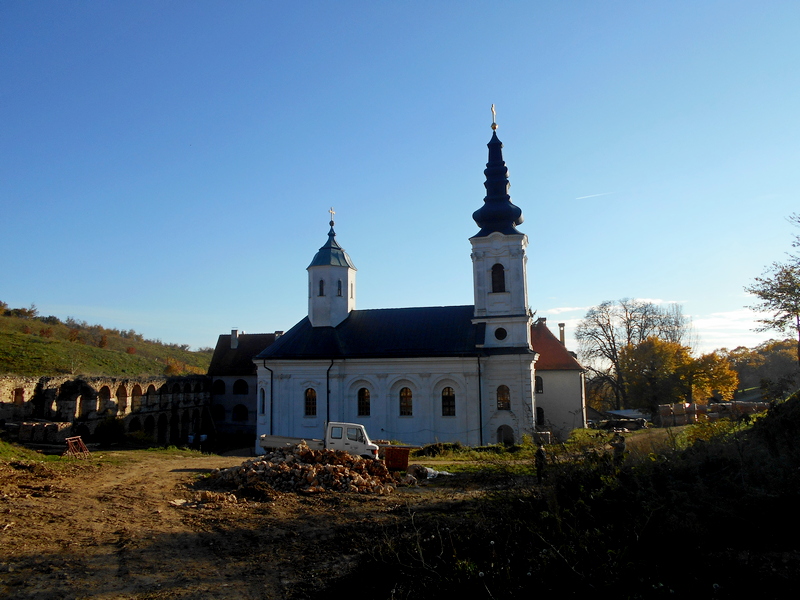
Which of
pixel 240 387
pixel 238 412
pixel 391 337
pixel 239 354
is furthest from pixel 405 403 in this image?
pixel 239 354

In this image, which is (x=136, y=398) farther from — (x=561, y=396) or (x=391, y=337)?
(x=561, y=396)

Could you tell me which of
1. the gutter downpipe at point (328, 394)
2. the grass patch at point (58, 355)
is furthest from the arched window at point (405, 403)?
the grass patch at point (58, 355)

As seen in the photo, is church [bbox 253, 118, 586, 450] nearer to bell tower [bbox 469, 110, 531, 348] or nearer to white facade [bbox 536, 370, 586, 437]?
bell tower [bbox 469, 110, 531, 348]

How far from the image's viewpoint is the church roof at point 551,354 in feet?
117

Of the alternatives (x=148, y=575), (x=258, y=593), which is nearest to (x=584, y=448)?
(x=258, y=593)

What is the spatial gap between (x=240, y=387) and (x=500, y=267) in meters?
24.7

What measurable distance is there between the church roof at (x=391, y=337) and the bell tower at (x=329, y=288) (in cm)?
65

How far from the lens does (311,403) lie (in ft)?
97.8

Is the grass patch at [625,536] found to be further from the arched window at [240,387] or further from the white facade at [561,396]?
the arched window at [240,387]

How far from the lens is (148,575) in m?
7.89

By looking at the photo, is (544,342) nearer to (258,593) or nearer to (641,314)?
(641,314)

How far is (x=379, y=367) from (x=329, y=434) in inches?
393

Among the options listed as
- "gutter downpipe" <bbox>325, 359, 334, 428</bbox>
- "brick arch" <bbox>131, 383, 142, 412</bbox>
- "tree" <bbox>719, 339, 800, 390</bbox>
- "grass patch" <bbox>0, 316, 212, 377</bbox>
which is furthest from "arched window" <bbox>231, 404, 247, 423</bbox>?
"tree" <bbox>719, 339, 800, 390</bbox>

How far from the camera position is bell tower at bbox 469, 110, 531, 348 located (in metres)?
28.0
